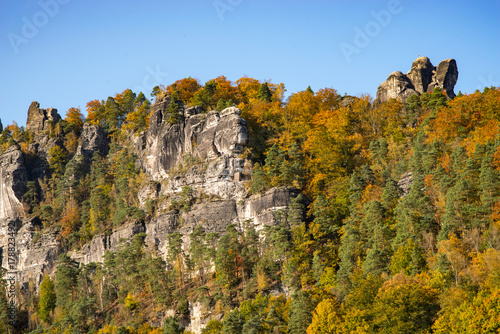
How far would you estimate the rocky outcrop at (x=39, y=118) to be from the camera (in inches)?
4326

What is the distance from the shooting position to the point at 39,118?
11150 centimetres

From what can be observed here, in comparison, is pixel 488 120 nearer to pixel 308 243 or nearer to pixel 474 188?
pixel 474 188

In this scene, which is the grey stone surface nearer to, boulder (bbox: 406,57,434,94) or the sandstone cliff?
the sandstone cliff

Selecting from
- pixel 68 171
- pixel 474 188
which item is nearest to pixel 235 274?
pixel 474 188

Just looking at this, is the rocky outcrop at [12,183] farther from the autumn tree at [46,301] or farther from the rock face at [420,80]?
the rock face at [420,80]

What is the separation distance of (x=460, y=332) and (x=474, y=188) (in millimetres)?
18508

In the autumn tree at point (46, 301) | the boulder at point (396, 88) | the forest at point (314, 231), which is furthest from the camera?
the boulder at point (396, 88)

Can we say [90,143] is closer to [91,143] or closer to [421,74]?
[91,143]

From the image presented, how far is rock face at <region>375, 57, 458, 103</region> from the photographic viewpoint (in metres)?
90.9

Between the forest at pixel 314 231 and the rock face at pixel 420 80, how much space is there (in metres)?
6.38

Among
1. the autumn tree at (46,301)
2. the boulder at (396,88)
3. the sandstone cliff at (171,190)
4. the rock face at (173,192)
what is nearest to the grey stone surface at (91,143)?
the sandstone cliff at (171,190)

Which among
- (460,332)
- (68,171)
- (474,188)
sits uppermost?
(68,171)

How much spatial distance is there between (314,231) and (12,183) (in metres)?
54.7

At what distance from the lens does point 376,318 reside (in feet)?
155
